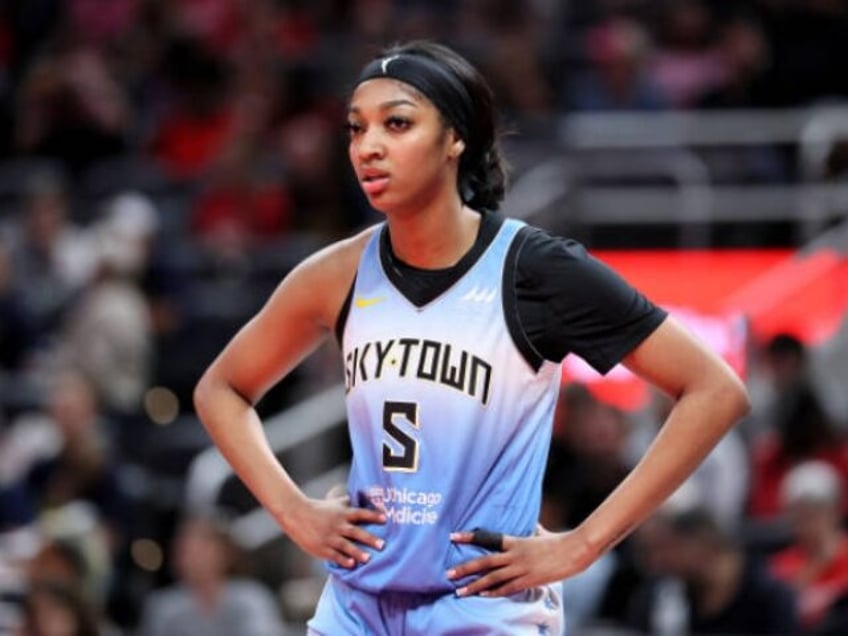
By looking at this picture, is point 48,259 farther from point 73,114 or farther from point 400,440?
point 400,440

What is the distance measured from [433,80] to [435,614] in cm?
115

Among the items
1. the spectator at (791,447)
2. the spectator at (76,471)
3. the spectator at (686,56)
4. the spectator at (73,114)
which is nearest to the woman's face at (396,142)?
the spectator at (791,447)

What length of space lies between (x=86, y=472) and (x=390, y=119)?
5.96 meters

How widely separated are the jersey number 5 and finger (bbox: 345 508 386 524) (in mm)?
103

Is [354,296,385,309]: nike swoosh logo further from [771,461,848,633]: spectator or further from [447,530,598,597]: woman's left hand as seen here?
[771,461,848,633]: spectator

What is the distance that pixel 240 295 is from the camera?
12.2m

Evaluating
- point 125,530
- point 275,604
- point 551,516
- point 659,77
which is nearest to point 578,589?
point 551,516

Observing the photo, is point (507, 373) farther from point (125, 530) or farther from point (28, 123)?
point (28, 123)

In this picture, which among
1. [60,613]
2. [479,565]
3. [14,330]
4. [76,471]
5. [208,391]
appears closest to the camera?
[479,565]

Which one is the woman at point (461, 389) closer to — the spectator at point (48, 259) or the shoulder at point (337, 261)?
the shoulder at point (337, 261)

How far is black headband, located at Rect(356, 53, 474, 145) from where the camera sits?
4660mm

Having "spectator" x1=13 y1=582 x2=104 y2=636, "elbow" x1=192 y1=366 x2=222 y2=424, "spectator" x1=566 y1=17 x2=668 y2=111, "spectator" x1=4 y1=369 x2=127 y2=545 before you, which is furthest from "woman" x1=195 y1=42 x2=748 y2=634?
"spectator" x1=566 y1=17 x2=668 y2=111

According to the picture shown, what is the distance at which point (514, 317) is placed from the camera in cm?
468

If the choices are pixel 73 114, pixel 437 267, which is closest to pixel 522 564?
pixel 437 267
